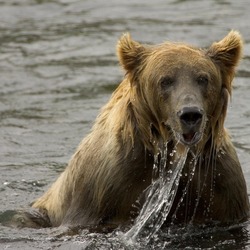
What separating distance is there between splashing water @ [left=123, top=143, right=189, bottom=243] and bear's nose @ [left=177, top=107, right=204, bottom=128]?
0.47 meters

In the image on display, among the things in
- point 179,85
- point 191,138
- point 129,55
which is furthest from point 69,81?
point 191,138

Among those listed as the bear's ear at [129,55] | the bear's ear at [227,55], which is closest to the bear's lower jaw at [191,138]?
the bear's ear at [227,55]

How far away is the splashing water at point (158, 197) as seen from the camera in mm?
8555

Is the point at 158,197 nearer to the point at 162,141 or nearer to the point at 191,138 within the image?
the point at 162,141

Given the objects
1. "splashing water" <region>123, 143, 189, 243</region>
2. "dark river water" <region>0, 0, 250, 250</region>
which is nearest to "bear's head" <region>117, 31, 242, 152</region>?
"splashing water" <region>123, 143, 189, 243</region>

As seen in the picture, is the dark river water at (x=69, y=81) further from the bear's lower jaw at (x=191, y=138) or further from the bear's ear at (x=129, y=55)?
the bear's ear at (x=129, y=55)

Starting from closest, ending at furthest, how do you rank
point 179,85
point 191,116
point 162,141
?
point 191,116 < point 179,85 < point 162,141

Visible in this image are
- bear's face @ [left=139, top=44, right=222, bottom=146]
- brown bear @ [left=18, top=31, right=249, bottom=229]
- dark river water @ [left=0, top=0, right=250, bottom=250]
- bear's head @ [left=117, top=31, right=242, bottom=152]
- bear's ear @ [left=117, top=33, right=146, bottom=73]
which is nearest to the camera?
bear's face @ [left=139, top=44, right=222, bottom=146]

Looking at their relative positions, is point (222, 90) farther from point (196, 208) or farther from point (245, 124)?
point (245, 124)

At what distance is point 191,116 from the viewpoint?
7.92 metres

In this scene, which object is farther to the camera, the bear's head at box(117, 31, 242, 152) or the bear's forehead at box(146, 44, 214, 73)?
the bear's forehead at box(146, 44, 214, 73)

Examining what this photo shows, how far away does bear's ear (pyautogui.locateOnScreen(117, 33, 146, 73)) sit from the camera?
8609mm

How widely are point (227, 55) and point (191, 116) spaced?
2.67 ft

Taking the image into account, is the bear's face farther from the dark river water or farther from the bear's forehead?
the dark river water
